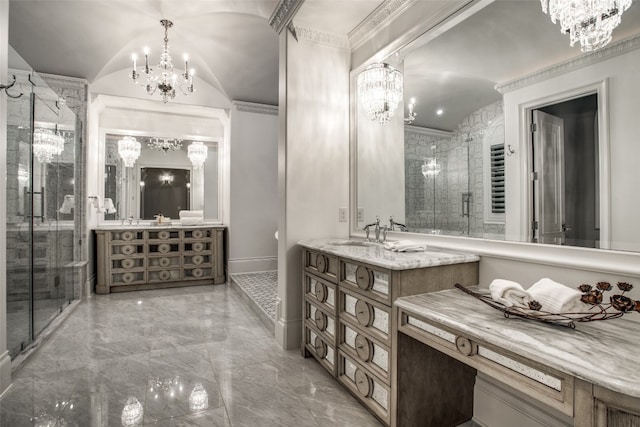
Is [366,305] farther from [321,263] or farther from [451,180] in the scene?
[451,180]

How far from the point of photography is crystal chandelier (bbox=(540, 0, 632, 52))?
120 centimetres

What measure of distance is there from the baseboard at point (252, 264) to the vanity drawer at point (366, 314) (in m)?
3.35

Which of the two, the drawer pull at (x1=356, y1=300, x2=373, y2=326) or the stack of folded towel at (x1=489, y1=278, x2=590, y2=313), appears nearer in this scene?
the stack of folded towel at (x1=489, y1=278, x2=590, y2=313)

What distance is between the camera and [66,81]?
4.16m

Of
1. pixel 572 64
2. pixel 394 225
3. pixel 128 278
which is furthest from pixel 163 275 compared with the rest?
pixel 572 64

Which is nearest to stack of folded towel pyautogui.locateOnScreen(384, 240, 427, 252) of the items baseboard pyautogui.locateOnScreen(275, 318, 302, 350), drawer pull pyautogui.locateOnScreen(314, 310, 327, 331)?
drawer pull pyautogui.locateOnScreen(314, 310, 327, 331)

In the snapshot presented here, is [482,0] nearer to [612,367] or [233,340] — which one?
[612,367]

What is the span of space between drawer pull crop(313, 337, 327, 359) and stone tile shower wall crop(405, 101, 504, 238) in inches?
41.9

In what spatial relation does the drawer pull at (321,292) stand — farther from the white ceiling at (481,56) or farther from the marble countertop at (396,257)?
the white ceiling at (481,56)

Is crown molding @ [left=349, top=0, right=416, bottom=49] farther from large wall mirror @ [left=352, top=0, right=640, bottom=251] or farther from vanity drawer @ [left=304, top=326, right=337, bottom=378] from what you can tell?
vanity drawer @ [left=304, top=326, right=337, bottom=378]

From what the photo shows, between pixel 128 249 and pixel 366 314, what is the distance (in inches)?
162

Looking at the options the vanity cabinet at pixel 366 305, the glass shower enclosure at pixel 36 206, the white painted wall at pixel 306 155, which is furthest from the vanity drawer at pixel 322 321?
the glass shower enclosure at pixel 36 206

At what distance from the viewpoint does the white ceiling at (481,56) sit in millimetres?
1471

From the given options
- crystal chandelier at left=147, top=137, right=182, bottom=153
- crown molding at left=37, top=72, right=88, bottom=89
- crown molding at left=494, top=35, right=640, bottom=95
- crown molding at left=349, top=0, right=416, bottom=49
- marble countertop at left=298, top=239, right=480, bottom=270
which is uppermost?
crown molding at left=37, top=72, right=88, bottom=89
